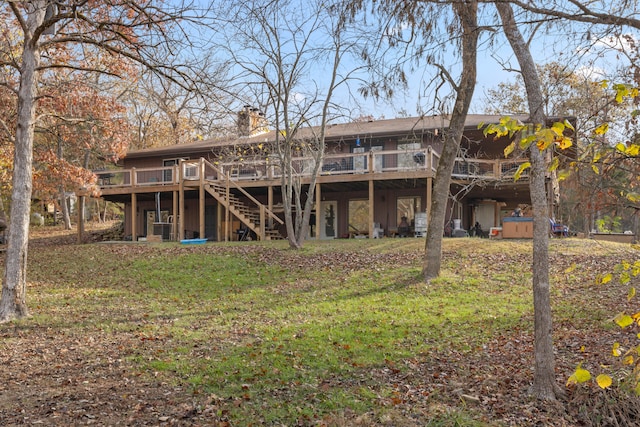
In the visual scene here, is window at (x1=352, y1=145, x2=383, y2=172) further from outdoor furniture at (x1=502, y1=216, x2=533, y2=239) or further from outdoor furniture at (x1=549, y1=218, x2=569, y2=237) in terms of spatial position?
outdoor furniture at (x1=549, y1=218, x2=569, y2=237)

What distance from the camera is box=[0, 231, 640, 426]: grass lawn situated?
5.48m

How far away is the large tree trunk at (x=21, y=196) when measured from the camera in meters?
9.12

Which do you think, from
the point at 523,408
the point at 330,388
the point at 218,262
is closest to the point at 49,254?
the point at 218,262

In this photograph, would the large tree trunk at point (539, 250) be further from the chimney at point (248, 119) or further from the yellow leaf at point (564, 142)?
the chimney at point (248, 119)

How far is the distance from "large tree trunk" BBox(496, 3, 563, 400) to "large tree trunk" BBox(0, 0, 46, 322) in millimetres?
8079

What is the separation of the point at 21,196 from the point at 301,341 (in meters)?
5.80

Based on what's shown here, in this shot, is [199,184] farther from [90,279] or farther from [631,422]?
[631,422]

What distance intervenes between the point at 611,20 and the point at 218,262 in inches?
480

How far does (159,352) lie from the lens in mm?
7230

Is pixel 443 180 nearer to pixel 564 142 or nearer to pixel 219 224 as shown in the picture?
pixel 564 142

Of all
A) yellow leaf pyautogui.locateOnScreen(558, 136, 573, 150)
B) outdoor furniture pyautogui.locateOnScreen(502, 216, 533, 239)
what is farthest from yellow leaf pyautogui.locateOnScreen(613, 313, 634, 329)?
outdoor furniture pyautogui.locateOnScreen(502, 216, 533, 239)

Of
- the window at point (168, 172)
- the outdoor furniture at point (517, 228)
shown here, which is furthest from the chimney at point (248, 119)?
the outdoor furniture at point (517, 228)

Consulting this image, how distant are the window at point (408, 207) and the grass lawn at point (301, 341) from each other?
296 inches

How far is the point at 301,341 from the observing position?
7.71 meters
